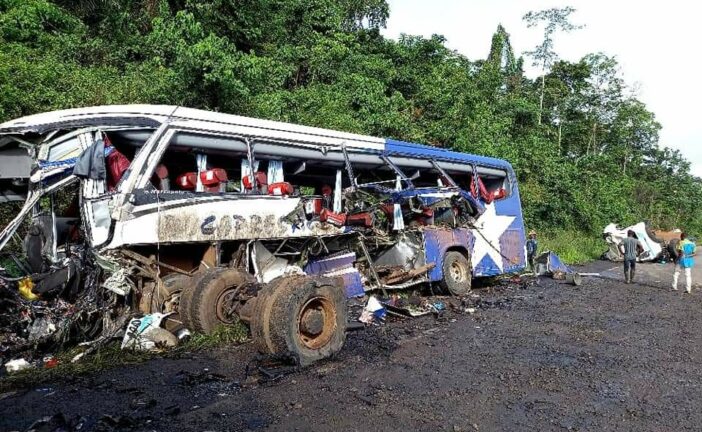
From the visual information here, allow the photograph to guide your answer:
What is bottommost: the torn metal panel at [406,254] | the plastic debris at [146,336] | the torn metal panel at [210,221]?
the plastic debris at [146,336]

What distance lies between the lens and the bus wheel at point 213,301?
17.7ft

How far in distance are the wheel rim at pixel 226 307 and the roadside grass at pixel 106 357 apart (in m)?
0.08

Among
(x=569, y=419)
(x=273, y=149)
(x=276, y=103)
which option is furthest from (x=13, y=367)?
(x=276, y=103)

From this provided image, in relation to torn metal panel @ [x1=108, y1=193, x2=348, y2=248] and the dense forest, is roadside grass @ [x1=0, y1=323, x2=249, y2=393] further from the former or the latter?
the dense forest

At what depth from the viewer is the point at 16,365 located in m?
4.84

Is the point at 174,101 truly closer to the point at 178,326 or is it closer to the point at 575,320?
the point at 178,326

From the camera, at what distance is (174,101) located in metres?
13.1

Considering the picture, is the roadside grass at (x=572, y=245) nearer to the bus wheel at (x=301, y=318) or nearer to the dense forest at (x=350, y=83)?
the dense forest at (x=350, y=83)

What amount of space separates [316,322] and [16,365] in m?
2.65

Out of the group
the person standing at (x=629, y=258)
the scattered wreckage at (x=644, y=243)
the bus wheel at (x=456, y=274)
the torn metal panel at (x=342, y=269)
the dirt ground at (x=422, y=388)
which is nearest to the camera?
the dirt ground at (x=422, y=388)

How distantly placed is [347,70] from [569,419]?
19.1 metres

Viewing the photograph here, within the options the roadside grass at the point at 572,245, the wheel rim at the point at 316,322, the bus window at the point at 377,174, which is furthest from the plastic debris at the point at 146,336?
the roadside grass at the point at 572,245

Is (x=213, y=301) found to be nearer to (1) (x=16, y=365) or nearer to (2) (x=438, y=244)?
Result: (1) (x=16, y=365)

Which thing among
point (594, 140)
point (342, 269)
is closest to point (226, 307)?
point (342, 269)
